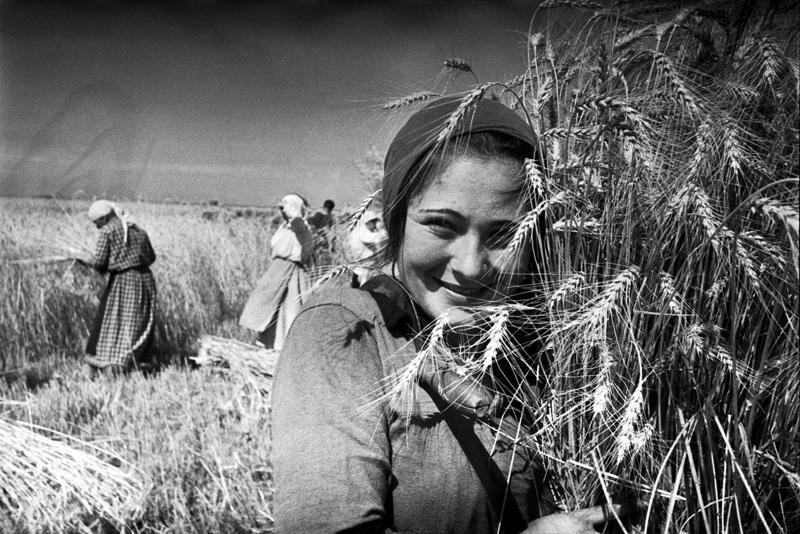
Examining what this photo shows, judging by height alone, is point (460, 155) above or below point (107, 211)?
below

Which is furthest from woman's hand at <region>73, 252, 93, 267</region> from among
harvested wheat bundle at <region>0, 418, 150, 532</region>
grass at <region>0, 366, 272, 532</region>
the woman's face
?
the woman's face

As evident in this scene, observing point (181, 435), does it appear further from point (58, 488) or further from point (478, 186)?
point (478, 186)

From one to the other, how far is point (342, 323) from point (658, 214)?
0.53 meters

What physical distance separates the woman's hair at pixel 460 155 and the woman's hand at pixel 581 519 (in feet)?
1.71

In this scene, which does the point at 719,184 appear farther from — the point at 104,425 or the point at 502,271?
the point at 104,425

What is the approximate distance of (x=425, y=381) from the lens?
1.02 m

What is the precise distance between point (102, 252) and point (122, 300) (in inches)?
20.2

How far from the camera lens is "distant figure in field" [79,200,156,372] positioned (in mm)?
6039

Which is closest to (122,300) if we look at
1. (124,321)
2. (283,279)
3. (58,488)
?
(124,321)

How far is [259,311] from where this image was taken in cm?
654

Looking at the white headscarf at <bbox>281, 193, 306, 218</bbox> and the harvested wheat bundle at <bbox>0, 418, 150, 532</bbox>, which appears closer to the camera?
the harvested wheat bundle at <bbox>0, 418, 150, 532</bbox>

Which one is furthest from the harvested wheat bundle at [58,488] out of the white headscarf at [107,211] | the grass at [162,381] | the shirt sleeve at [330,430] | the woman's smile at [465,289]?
the white headscarf at [107,211]

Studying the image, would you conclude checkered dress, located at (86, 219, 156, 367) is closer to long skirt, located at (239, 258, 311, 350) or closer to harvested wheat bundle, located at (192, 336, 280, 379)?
harvested wheat bundle, located at (192, 336, 280, 379)

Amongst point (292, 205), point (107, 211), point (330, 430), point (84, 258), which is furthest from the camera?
point (292, 205)
